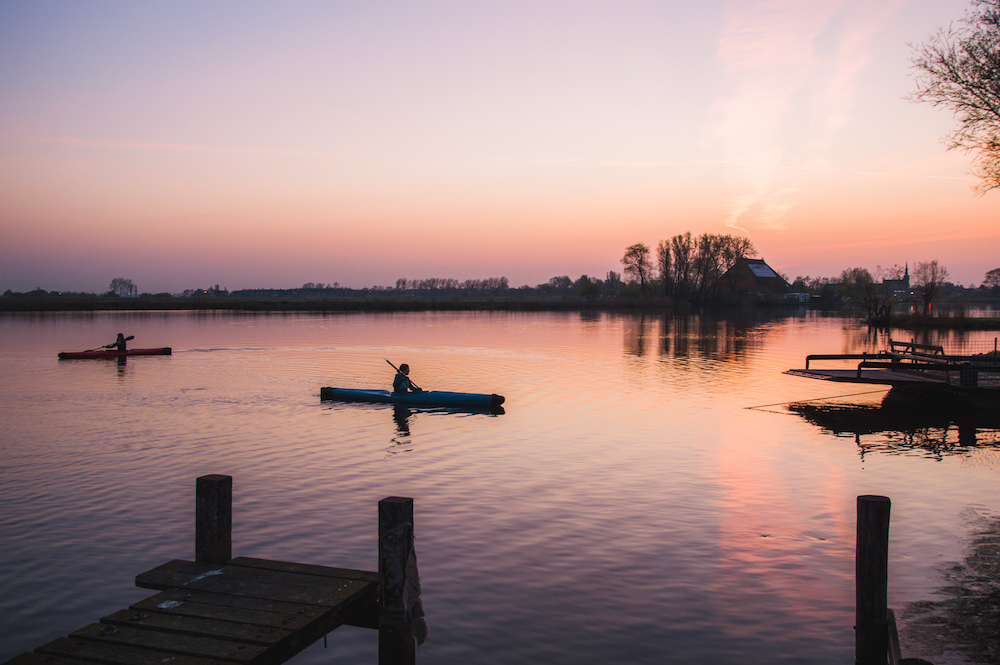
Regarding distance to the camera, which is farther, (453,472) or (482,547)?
(453,472)

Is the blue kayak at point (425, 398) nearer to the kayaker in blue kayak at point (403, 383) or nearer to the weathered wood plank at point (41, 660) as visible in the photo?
the kayaker in blue kayak at point (403, 383)

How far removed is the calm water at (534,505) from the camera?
7.77 meters

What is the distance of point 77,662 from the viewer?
18.1ft

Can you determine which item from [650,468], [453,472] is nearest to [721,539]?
[650,468]

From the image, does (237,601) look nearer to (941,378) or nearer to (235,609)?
(235,609)

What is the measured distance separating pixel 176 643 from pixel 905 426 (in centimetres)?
2070

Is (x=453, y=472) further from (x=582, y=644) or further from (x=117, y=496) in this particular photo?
(x=582, y=644)

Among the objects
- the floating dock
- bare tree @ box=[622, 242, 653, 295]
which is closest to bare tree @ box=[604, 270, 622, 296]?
bare tree @ box=[622, 242, 653, 295]

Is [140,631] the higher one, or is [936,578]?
[140,631]

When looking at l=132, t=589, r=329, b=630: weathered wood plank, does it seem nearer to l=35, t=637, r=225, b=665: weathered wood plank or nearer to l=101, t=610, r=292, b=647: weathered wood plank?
l=101, t=610, r=292, b=647: weathered wood plank

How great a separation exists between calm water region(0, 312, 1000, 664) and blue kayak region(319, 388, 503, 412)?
2.16 feet

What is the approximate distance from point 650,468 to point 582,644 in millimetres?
7973

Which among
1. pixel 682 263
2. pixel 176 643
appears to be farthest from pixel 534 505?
pixel 682 263

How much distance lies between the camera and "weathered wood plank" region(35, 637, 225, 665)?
18.1 ft
